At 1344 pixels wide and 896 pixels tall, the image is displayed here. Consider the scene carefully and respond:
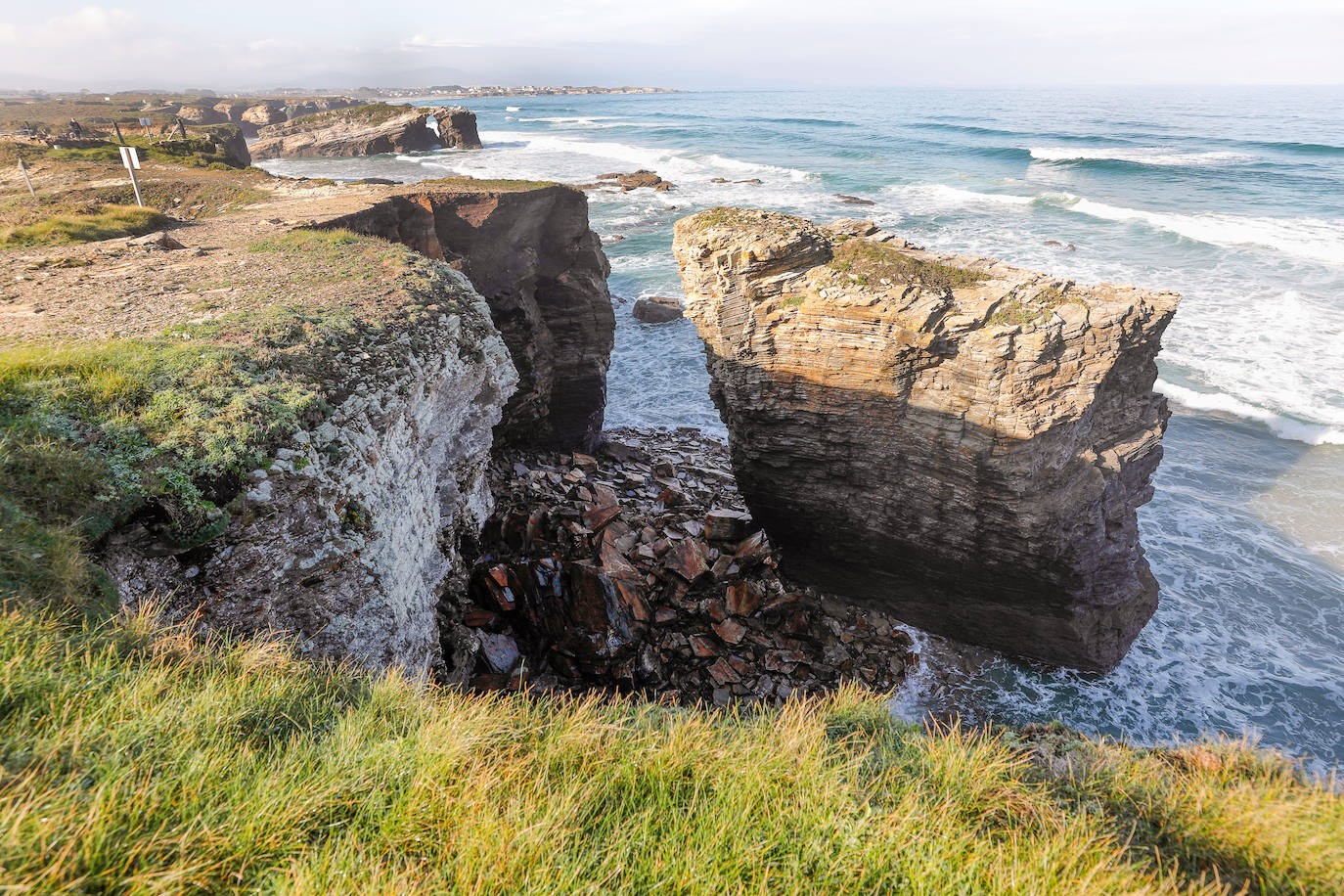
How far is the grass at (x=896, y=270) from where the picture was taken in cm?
930

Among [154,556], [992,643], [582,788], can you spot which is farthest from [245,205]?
[992,643]

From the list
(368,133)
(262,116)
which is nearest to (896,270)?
(368,133)

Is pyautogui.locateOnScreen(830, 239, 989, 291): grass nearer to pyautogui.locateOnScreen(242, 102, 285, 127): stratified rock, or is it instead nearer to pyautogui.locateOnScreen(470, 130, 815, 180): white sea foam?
pyautogui.locateOnScreen(470, 130, 815, 180): white sea foam

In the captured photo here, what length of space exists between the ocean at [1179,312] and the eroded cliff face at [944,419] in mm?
1499

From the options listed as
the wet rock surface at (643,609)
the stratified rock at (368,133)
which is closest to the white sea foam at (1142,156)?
the wet rock surface at (643,609)

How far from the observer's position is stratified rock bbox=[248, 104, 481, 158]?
203ft

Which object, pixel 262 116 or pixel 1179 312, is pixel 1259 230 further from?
pixel 262 116

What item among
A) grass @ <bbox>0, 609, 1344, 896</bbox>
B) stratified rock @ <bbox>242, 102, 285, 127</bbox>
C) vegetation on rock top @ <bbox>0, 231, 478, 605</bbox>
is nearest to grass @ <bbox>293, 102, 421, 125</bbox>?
stratified rock @ <bbox>242, 102, 285, 127</bbox>

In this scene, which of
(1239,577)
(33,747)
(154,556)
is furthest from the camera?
(1239,577)

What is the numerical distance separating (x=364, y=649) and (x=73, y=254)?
33.2ft

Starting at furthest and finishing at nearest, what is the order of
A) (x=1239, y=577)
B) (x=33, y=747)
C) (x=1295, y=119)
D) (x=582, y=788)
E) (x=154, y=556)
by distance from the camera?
(x=1295, y=119)
(x=1239, y=577)
(x=154, y=556)
(x=582, y=788)
(x=33, y=747)

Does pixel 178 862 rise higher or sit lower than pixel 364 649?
higher

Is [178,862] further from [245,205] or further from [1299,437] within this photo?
[1299,437]

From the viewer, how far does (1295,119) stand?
6769 centimetres
